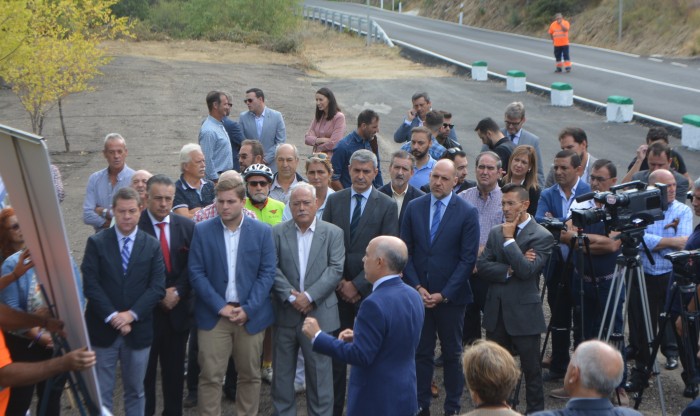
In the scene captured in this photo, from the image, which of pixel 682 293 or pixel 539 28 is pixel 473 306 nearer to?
pixel 682 293

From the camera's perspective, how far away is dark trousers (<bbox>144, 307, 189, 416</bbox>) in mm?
7336

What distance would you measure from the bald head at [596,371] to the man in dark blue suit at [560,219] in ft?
11.7

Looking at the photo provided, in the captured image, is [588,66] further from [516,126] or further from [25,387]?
[25,387]

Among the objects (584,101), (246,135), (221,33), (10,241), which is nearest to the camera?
(10,241)

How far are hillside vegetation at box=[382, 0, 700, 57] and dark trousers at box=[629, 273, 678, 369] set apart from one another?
2736 centimetres

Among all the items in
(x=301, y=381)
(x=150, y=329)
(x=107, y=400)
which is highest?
(x=150, y=329)

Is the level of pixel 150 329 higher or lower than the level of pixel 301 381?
higher

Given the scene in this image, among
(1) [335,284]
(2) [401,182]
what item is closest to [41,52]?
(2) [401,182]

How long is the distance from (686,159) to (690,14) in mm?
21111

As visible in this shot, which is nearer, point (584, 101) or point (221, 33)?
point (584, 101)

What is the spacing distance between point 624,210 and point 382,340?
2619 millimetres

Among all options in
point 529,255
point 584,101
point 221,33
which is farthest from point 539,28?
point 529,255

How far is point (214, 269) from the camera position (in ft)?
23.4

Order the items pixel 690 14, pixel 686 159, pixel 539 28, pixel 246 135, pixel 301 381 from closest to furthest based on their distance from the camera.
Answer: pixel 301 381
pixel 246 135
pixel 686 159
pixel 690 14
pixel 539 28
